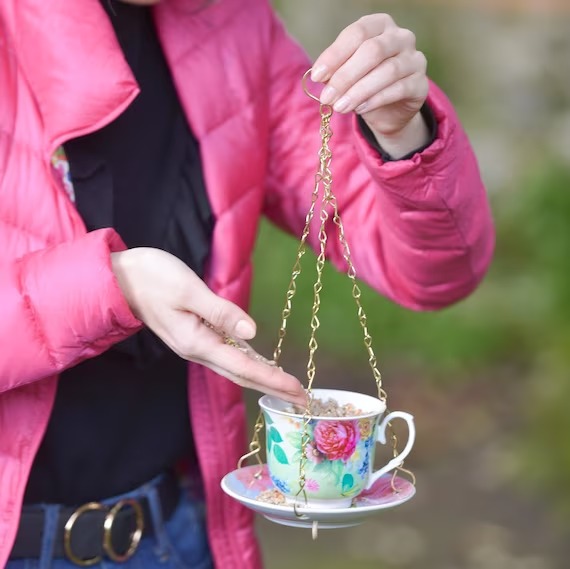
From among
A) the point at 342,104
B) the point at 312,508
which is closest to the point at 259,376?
the point at 312,508

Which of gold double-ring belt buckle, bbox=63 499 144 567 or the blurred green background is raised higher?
gold double-ring belt buckle, bbox=63 499 144 567

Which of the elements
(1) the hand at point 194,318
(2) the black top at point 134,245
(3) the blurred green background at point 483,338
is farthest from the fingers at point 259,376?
(3) the blurred green background at point 483,338

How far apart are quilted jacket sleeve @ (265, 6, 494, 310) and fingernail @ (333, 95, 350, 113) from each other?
0.13 meters

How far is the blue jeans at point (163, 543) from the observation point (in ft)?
4.70

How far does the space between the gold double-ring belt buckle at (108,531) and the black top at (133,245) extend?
0.02 m

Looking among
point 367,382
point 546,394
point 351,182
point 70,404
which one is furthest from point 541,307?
point 70,404

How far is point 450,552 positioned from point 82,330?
2520 mm

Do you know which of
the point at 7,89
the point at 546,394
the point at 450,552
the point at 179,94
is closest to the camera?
the point at 7,89

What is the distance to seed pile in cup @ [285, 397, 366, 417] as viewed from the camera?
1371 millimetres

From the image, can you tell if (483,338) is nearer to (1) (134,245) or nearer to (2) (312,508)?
(1) (134,245)

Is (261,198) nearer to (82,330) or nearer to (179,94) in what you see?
(179,94)

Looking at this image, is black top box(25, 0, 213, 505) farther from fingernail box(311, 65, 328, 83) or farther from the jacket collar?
fingernail box(311, 65, 328, 83)

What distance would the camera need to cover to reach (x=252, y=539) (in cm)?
162

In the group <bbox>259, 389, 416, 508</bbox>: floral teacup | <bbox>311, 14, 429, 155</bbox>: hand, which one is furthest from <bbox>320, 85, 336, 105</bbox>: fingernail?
<bbox>259, 389, 416, 508</bbox>: floral teacup
